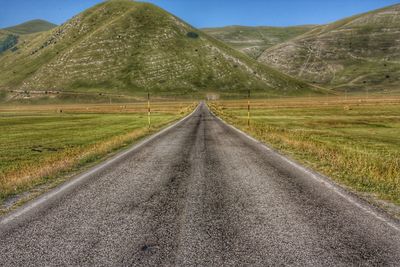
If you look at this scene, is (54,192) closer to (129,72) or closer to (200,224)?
(200,224)

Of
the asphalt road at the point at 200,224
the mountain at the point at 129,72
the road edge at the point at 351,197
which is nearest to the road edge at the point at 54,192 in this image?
the asphalt road at the point at 200,224

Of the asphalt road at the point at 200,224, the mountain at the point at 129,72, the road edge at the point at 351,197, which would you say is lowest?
the road edge at the point at 351,197

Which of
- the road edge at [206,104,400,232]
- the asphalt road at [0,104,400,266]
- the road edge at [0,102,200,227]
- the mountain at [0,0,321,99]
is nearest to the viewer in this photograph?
the asphalt road at [0,104,400,266]

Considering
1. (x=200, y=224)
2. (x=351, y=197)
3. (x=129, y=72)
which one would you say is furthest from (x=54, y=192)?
(x=129, y=72)

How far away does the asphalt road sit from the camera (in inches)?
185

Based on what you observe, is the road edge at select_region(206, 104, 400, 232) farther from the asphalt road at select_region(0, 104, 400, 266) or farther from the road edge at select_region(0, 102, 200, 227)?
the road edge at select_region(0, 102, 200, 227)

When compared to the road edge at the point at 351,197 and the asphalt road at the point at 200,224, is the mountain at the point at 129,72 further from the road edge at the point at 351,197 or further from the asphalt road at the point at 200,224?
the asphalt road at the point at 200,224

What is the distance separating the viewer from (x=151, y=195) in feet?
25.8

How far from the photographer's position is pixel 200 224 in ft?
19.3

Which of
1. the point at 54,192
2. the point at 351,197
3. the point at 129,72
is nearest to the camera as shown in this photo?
the point at 351,197

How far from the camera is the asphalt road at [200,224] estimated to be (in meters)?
4.71

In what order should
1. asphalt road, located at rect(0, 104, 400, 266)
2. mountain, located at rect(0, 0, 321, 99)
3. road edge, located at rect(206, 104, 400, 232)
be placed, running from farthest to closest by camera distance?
mountain, located at rect(0, 0, 321, 99)
road edge, located at rect(206, 104, 400, 232)
asphalt road, located at rect(0, 104, 400, 266)

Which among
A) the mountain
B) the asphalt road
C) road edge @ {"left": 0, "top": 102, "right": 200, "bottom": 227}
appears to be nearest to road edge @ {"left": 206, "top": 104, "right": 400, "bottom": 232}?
the asphalt road

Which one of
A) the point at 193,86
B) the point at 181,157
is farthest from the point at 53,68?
the point at 181,157
